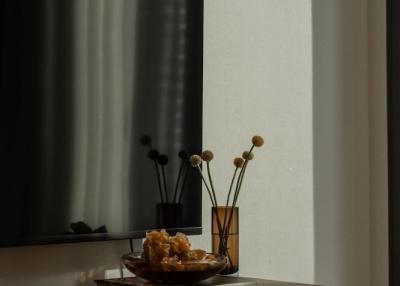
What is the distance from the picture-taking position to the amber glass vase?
2.14 m

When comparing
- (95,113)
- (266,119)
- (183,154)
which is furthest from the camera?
(266,119)

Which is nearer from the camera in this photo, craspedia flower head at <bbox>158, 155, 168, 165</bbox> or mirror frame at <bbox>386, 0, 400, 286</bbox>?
craspedia flower head at <bbox>158, 155, 168, 165</bbox>

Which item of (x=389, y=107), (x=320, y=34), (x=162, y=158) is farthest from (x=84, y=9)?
(x=389, y=107)

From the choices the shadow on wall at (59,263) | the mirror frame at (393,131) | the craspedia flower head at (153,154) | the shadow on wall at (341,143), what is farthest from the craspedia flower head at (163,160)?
the mirror frame at (393,131)

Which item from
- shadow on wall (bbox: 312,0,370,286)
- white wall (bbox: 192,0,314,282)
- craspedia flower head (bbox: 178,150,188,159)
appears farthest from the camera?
shadow on wall (bbox: 312,0,370,286)

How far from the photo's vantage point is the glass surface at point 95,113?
1.77 metres

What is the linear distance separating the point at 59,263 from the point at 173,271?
315mm

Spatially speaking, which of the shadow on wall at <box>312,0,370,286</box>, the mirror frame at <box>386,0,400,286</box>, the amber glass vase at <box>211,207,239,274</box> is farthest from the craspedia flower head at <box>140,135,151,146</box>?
the mirror frame at <box>386,0,400,286</box>

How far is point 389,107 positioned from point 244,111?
87 cm

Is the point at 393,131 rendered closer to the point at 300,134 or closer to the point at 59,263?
the point at 300,134

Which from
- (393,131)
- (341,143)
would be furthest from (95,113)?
(393,131)

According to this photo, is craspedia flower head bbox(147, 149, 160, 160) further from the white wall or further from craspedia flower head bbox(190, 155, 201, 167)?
the white wall

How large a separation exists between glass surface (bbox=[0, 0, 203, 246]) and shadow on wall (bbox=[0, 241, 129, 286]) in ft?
0.29

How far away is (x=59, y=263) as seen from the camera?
1.95 m
